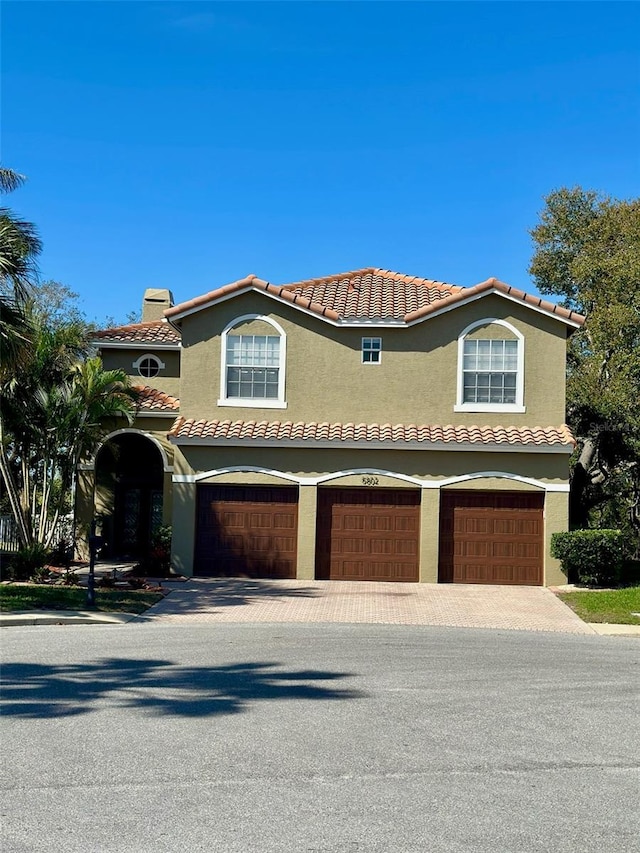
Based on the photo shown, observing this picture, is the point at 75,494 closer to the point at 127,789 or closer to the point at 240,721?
the point at 240,721

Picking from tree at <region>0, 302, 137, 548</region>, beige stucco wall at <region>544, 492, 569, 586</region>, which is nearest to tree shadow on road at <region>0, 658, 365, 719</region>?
tree at <region>0, 302, 137, 548</region>

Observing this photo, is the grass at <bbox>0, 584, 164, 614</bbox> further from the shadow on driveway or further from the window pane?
the window pane

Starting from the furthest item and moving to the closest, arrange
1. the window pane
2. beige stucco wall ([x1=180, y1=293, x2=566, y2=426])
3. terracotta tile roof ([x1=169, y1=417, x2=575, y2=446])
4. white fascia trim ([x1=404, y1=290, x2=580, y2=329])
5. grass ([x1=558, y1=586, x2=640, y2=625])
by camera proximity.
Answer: the window pane → beige stucco wall ([x1=180, y1=293, x2=566, y2=426]) → white fascia trim ([x1=404, y1=290, x2=580, y2=329]) → terracotta tile roof ([x1=169, y1=417, x2=575, y2=446]) → grass ([x1=558, y1=586, x2=640, y2=625])

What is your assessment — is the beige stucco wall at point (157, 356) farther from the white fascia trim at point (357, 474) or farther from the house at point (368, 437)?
the white fascia trim at point (357, 474)

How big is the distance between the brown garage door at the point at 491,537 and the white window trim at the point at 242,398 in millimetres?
4751

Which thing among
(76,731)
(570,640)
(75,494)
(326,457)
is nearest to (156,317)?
(75,494)

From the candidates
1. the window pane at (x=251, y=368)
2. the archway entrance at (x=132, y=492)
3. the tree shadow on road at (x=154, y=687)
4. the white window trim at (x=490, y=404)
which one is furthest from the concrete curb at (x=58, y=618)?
the white window trim at (x=490, y=404)

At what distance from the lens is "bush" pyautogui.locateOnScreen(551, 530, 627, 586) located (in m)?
21.8

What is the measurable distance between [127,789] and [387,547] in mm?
16559

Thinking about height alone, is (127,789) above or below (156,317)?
below

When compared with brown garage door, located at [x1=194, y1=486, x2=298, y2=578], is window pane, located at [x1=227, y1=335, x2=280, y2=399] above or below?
above

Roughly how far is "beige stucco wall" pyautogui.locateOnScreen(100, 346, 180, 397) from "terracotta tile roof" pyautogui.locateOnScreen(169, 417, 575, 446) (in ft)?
10.6

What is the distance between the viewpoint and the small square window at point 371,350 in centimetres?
2414

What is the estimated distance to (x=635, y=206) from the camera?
A: 3588 cm
